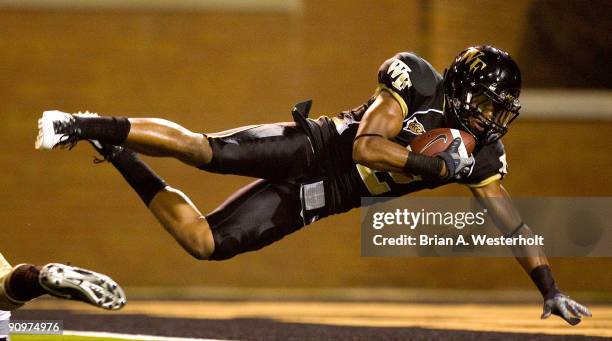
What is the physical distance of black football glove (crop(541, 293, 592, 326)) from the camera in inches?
154

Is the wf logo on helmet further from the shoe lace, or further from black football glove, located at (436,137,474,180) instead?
the shoe lace

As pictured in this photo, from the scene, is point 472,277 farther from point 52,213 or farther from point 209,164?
point 209,164

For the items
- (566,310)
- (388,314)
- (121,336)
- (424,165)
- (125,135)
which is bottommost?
(388,314)

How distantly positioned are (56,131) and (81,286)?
27.8 inches

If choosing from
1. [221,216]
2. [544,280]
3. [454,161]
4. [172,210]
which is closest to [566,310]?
[544,280]

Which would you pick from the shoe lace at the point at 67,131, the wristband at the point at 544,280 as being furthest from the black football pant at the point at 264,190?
the wristband at the point at 544,280

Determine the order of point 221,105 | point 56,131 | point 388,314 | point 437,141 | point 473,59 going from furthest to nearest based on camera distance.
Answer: point 221,105
point 388,314
point 473,59
point 437,141
point 56,131

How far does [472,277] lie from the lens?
23.8ft

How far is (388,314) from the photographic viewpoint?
20.5 feet

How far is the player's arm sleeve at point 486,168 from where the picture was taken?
14.6 feet

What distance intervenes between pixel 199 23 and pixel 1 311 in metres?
3.82

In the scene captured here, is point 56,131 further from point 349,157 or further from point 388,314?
point 388,314

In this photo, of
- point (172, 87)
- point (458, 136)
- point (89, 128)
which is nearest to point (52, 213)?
point (172, 87)

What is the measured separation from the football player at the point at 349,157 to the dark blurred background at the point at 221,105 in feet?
8.83
